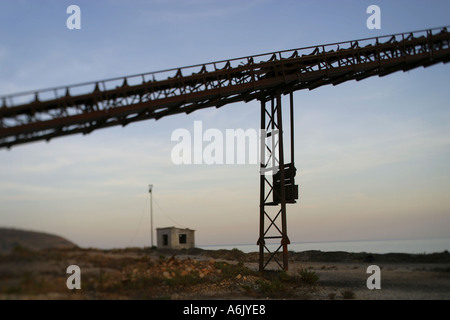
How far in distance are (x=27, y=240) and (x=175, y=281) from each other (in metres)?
6.67

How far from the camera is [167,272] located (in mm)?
20109

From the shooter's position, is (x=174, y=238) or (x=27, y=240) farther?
(x=174, y=238)

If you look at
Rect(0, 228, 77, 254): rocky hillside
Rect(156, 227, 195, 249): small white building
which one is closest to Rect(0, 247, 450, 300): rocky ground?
Rect(0, 228, 77, 254): rocky hillside

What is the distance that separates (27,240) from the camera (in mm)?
17000

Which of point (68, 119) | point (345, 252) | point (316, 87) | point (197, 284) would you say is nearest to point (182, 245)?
point (345, 252)

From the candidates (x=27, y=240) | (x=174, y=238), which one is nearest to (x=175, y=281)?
(x=27, y=240)

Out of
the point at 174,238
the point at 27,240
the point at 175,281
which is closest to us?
the point at 27,240

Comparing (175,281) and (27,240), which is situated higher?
(27,240)

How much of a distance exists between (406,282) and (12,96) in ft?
63.6

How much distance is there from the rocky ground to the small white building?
50.6 feet

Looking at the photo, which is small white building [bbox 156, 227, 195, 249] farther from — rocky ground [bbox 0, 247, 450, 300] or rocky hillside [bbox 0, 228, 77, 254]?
rocky hillside [bbox 0, 228, 77, 254]

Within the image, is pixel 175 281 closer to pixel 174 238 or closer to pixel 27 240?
pixel 27 240

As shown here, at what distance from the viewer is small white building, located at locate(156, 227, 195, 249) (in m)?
39.1
